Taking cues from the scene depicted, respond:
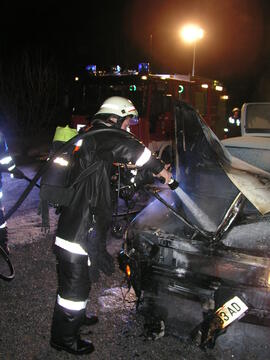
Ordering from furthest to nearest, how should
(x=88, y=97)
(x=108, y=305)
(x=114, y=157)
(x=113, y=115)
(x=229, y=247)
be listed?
(x=88, y=97) < (x=108, y=305) < (x=113, y=115) < (x=114, y=157) < (x=229, y=247)

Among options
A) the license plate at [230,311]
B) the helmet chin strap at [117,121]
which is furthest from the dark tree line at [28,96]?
the license plate at [230,311]

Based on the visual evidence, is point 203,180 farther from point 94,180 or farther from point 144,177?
point 94,180

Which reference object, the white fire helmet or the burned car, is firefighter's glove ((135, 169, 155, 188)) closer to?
the burned car

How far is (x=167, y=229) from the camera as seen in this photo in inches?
104

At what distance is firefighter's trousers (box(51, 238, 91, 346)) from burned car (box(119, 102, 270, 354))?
409mm

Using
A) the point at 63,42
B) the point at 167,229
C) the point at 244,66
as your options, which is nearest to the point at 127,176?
the point at 167,229

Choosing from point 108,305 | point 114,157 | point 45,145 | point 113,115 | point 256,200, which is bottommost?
point 45,145

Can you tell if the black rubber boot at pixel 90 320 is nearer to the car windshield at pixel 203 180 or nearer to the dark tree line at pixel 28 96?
the car windshield at pixel 203 180

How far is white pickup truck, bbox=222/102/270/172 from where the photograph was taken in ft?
11.4

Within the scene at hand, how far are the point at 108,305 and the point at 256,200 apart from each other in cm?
172

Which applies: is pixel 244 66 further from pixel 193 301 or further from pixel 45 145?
pixel 193 301

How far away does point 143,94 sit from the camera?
27.8ft

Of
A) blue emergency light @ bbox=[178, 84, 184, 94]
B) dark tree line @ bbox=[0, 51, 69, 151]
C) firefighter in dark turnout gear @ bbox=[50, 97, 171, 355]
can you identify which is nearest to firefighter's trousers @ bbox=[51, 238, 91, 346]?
firefighter in dark turnout gear @ bbox=[50, 97, 171, 355]

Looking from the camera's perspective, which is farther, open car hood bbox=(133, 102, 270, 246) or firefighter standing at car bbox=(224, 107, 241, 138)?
firefighter standing at car bbox=(224, 107, 241, 138)
